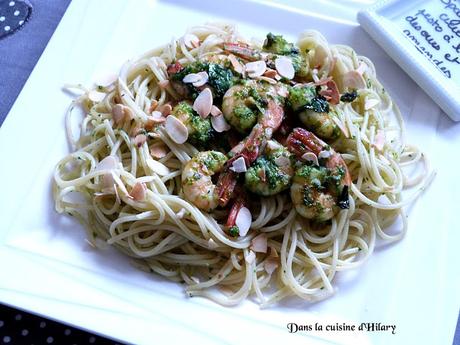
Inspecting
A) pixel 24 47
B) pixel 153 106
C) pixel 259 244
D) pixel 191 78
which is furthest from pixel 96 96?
pixel 259 244

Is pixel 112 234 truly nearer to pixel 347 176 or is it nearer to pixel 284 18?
pixel 347 176

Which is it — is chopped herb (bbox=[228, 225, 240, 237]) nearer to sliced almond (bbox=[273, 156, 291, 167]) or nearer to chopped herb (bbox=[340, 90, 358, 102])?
sliced almond (bbox=[273, 156, 291, 167])

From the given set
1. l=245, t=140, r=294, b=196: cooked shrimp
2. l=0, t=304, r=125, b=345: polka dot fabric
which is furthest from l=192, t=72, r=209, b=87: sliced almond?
l=0, t=304, r=125, b=345: polka dot fabric

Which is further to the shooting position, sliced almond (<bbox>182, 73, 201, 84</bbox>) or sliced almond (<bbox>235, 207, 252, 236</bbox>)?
sliced almond (<bbox>182, 73, 201, 84</bbox>)

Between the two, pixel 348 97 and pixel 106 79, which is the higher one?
pixel 348 97

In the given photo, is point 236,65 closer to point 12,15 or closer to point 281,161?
point 281,161
